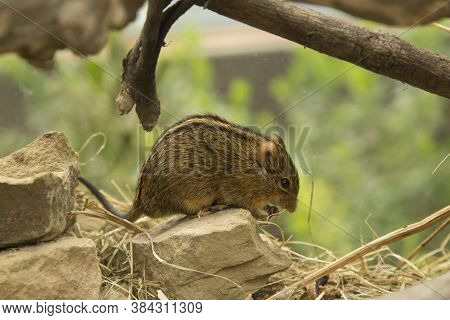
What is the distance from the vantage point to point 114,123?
157 inches

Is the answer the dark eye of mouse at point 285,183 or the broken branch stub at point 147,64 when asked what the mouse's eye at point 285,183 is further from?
the broken branch stub at point 147,64

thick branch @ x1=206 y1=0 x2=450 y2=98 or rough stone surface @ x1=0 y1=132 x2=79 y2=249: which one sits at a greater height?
thick branch @ x1=206 y1=0 x2=450 y2=98

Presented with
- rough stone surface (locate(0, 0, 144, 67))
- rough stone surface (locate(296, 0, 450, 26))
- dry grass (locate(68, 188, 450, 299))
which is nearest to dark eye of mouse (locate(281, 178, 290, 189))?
dry grass (locate(68, 188, 450, 299))

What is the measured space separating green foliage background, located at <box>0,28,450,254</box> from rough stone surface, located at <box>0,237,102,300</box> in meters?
1.23

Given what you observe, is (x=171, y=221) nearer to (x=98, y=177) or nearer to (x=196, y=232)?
(x=196, y=232)

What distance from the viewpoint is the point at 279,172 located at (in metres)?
3.38

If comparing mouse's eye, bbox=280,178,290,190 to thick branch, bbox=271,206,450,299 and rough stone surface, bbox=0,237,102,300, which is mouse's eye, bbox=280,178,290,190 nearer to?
thick branch, bbox=271,206,450,299

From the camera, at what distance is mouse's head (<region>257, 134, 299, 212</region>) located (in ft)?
11.0

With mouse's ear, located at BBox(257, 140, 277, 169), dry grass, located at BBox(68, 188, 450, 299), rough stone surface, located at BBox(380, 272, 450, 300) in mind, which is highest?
rough stone surface, located at BBox(380, 272, 450, 300)

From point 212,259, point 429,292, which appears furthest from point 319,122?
point 429,292

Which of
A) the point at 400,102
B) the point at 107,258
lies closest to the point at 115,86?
the point at 107,258

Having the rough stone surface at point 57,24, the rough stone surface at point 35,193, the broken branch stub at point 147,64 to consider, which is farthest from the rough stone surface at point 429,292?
the rough stone surface at point 57,24

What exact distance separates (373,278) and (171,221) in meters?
1.05

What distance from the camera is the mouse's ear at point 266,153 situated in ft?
10.9
